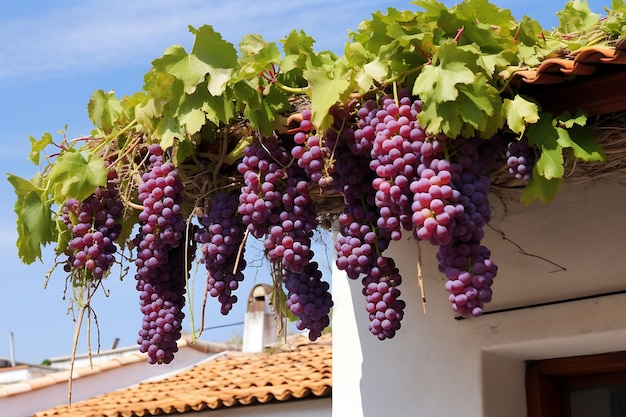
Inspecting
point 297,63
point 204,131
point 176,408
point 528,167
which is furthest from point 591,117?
point 176,408

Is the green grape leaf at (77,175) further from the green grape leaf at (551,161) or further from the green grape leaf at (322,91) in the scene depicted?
the green grape leaf at (551,161)

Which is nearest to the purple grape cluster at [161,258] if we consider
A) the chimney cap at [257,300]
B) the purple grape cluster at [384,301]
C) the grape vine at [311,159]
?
the grape vine at [311,159]

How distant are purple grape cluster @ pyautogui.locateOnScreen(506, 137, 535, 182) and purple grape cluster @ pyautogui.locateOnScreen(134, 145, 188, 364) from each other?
3.64ft

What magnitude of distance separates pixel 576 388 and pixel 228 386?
3.90 metres

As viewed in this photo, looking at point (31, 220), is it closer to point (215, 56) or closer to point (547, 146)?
point (215, 56)

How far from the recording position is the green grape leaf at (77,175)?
10.5 feet

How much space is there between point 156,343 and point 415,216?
3.78 feet

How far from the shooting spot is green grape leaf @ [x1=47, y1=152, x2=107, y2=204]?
10.5ft

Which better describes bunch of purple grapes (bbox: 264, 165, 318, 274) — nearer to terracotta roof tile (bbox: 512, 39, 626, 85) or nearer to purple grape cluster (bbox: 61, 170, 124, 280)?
purple grape cluster (bbox: 61, 170, 124, 280)

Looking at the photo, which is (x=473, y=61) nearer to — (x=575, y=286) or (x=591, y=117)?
(x=591, y=117)

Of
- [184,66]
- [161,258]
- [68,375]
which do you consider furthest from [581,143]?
[68,375]

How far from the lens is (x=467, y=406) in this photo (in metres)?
3.58

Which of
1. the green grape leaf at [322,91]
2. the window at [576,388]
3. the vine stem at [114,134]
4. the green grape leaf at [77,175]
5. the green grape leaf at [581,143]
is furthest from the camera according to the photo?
the window at [576,388]

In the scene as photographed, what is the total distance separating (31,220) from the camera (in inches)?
→ 133
